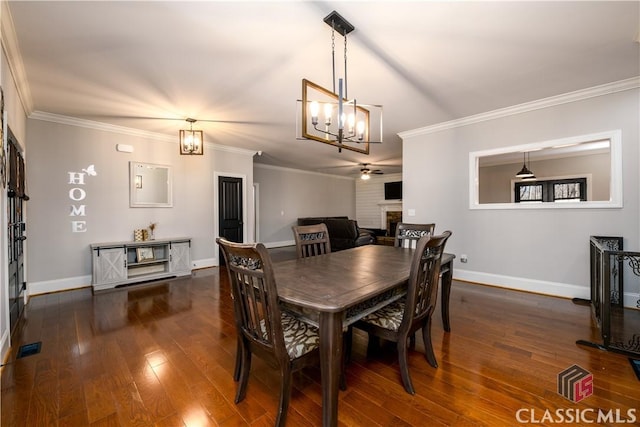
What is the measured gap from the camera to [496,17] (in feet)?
6.50

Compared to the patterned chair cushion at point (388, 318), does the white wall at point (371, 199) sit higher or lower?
higher

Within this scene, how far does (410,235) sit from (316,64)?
2029 mm

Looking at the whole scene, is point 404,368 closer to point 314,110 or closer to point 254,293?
point 254,293

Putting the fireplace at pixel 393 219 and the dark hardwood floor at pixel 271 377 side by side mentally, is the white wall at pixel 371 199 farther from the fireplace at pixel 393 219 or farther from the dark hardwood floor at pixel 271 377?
the dark hardwood floor at pixel 271 377

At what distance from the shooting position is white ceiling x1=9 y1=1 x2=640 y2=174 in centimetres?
192

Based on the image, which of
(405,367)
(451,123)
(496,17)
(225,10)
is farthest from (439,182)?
(225,10)

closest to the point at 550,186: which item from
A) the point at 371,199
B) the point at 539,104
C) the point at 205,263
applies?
Answer: the point at 539,104

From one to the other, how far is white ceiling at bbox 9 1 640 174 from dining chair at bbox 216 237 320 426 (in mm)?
1744

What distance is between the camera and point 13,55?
2359 mm

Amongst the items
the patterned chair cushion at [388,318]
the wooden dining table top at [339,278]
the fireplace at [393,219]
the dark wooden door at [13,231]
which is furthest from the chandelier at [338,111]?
the fireplace at [393,219]

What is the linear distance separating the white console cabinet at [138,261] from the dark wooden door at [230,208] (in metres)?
1.09

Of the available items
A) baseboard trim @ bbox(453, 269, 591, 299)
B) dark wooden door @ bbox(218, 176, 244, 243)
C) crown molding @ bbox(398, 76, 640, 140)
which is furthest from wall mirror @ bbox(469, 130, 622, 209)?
dark wooden door @ bbox(218, 176, 244, 243)

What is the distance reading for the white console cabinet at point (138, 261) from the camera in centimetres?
390

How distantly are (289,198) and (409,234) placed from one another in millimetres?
6019
